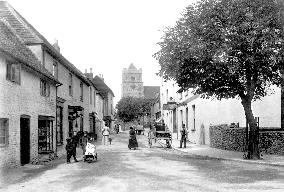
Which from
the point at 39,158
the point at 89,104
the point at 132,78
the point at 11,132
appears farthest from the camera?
the point at 132,78

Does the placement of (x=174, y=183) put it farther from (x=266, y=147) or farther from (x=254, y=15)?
(x=266, y=147)

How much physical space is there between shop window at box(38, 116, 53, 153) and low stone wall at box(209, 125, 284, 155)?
9879mm

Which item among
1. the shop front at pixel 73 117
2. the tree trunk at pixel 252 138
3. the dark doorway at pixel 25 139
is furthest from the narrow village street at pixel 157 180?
the shop front at pixel 73 117

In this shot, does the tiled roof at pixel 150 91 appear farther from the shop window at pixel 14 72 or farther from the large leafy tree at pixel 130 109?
the shop window at pixel 14 72

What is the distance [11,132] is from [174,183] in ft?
23.2

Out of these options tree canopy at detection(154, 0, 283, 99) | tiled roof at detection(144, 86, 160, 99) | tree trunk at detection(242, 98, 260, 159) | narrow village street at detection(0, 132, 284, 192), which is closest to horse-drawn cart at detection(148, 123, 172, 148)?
tree trunk at detection(242, 98, 260, 159)

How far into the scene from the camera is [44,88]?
20.4 meters

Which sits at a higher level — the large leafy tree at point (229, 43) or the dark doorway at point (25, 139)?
the large leafy tree at point (229, 43)

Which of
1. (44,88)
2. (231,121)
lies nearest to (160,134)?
(231,121)

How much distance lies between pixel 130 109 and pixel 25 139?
80494 mm

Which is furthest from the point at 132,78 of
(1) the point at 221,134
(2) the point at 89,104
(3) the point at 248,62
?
(3) the point at 248,62

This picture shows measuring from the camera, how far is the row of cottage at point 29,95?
14.5 meters

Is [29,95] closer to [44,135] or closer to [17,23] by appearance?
[44,135]

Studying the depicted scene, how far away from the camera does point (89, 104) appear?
1542 inches
